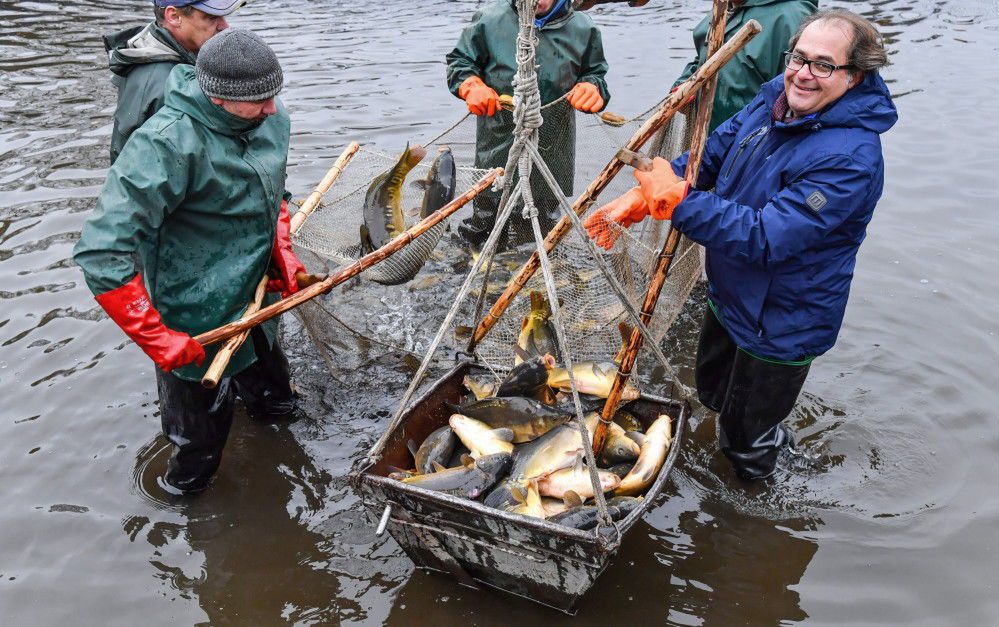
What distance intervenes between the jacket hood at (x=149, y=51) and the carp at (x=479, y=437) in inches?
96.7

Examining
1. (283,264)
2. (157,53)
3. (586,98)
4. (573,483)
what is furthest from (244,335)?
(586,98)

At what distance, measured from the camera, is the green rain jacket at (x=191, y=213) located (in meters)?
3.42

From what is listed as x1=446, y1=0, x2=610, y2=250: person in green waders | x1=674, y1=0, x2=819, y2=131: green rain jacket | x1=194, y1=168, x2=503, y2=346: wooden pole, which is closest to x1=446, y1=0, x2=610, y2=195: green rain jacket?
x1=446, y1=0, x2=610, y2=250: person in green waders

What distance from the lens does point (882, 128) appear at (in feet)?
11.3

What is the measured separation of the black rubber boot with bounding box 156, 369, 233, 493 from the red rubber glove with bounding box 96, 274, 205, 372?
1.57 ft

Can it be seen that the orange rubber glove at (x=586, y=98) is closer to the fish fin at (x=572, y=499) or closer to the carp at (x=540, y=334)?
the carp at (x=540, y=334)

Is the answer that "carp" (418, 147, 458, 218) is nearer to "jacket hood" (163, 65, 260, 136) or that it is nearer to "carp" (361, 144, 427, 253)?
"carp" (361, 144, 427, 253)

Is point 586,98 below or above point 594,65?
below

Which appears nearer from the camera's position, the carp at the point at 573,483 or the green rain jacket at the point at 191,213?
the green rain jacket at the point at 191,213

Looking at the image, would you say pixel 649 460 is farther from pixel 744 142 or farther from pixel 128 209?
pixel 128 209

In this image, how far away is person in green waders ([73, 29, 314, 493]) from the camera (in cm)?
344

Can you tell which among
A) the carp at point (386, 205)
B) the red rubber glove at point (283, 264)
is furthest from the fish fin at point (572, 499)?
the carp at point (386, 205)

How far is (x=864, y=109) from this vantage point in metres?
3.36

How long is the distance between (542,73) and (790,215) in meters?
3.37
